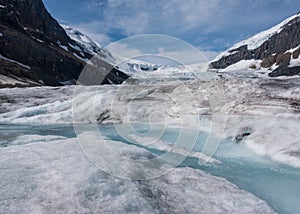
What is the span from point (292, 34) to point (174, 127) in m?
136

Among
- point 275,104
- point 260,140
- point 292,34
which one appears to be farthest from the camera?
point 292,34

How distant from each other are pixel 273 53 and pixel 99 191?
5966 inches

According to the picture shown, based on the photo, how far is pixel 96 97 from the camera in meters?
16.7

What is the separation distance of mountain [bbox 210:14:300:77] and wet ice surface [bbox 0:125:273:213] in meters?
65.6

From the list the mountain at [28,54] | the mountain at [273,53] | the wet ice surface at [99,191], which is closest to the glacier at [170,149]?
the wet ice surface at [99,191]

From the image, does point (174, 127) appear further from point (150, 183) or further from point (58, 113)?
point (150, 183)

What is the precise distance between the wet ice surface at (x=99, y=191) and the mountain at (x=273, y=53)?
65622 mm

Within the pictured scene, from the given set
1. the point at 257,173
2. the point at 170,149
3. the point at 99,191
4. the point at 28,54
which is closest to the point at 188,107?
the point at 170,149

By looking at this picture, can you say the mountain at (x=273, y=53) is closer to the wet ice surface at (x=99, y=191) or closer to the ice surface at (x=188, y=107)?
the ice surface at (x=188, y=107)

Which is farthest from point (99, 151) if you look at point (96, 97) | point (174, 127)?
point (96, 97)

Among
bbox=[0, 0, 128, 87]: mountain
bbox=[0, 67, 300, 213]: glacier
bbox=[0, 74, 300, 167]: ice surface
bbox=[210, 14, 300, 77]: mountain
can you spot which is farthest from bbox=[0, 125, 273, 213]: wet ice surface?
bbox=[210, 14, 300, 77]: mountain

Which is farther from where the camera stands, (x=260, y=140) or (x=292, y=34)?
(x=292, y=34)

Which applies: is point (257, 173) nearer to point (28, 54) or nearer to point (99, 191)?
point (99, 191)

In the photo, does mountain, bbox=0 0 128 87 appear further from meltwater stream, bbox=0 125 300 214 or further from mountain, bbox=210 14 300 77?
mountain, bbox=210 14 300 77
